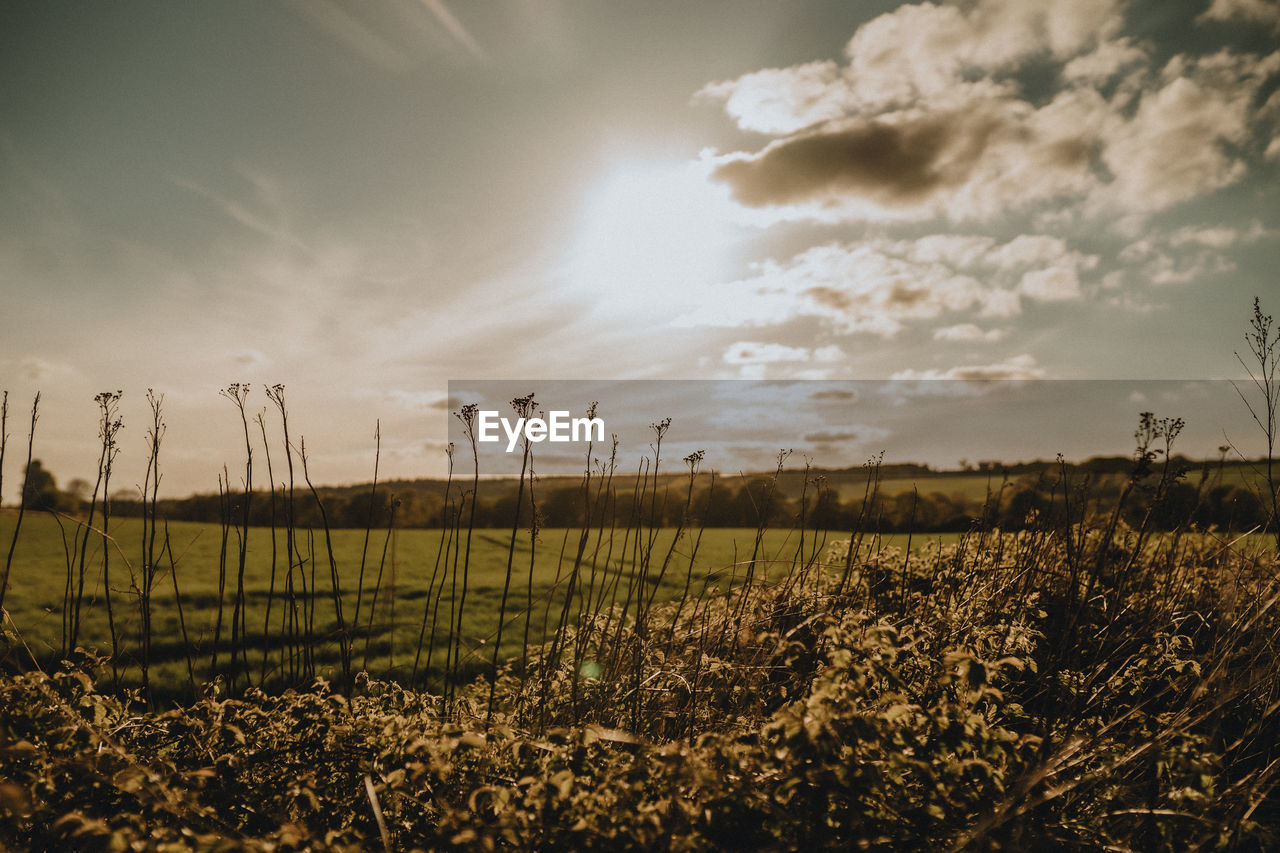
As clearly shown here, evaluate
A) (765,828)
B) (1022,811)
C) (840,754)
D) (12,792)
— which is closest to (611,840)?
(765,828)

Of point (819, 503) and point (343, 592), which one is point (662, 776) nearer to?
point (819, 503)

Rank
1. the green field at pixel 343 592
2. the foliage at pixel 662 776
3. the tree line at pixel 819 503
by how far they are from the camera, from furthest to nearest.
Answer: the green field at pixel 343 592 → the tree line at pixel 819 503 → the foliage at pixel 662 776

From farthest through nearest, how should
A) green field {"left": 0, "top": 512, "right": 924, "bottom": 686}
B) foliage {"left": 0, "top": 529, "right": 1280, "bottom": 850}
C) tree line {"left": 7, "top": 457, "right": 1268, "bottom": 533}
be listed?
green field {"left": 0, "top": 512, "right": 924, "bottom": 686} → tree line {"left": 7, "top": 457, "right": 1268, "bottom": 533} → foliage {"left": 0, "top": 529, "right": 1280, "bottom": 850}

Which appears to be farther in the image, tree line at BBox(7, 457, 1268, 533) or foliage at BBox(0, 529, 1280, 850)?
tree line at BBox(7, 457, 1268, 533)

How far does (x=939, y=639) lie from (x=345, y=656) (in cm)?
376

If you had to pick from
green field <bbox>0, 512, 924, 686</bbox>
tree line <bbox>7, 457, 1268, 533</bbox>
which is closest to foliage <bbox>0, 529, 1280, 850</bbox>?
tree line <bbox>7, 457, 1268, 533</bbox>

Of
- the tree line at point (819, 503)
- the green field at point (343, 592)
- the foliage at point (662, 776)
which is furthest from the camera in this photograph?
the green field at point (343, 592)

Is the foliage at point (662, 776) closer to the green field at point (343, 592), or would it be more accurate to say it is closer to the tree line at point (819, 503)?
the tree line at point (819, 503)

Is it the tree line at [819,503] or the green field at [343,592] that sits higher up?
the tree line at [819,503]

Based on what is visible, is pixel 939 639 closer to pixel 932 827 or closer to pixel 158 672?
pixel 932 827

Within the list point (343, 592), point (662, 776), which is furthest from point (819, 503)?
point (343, 592)

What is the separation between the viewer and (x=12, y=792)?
1.37m

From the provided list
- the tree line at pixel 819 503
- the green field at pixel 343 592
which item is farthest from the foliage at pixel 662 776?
the green field at pixel 343 592

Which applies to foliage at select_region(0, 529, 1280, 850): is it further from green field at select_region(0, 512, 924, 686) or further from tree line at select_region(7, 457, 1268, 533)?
green field at select_region(0, 512, 924, 686)
